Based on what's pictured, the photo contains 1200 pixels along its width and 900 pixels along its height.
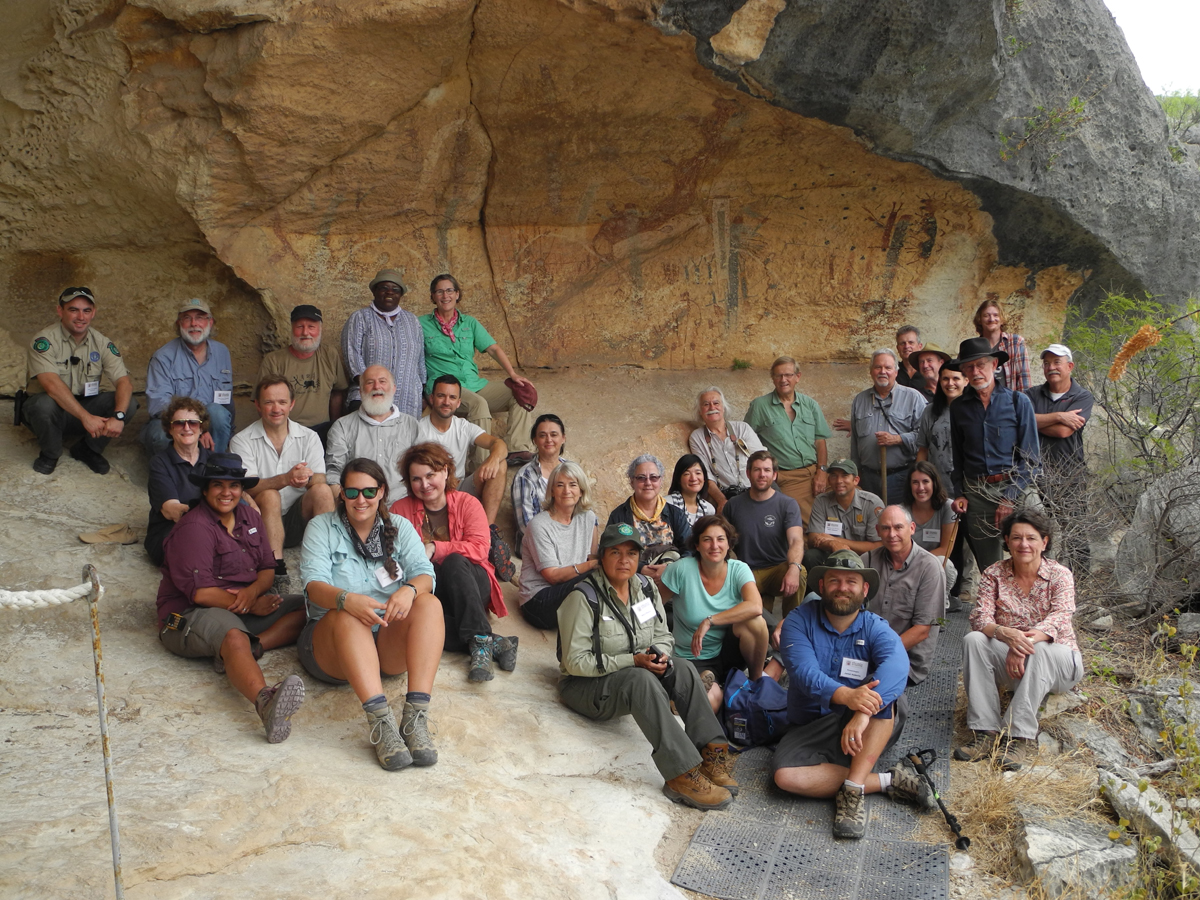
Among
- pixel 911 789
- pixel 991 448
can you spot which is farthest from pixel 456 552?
pixel 991 448

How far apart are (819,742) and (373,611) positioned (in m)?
2.07

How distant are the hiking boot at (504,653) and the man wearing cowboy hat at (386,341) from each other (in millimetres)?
2085

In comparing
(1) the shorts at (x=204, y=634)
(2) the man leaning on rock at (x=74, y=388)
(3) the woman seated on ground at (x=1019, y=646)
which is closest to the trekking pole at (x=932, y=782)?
(3) the woman seated on ground at (x=1019, y=646)

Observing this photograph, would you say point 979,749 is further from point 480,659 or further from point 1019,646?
point 480,659

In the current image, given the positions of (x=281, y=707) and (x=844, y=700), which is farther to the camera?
(x=844, y=700)

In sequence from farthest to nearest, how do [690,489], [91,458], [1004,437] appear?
[91,458], [1004,437], [690,489]

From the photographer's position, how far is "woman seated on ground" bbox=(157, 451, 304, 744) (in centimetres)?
452

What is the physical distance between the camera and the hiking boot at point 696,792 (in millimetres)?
4336

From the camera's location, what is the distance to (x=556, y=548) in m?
5.68

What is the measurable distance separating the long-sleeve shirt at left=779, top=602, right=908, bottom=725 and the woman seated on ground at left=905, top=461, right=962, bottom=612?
1.63 m

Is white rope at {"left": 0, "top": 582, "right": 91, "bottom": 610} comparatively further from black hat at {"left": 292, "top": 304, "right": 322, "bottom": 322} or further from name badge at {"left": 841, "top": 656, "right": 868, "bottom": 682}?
black hat at {"left": 292, "top": 304, "right": 322, "bottom": 322}

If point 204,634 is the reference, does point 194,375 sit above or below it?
above

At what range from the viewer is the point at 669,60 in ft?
22.3

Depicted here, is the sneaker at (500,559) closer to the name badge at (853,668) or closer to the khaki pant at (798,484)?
the name badge at (853,668)
